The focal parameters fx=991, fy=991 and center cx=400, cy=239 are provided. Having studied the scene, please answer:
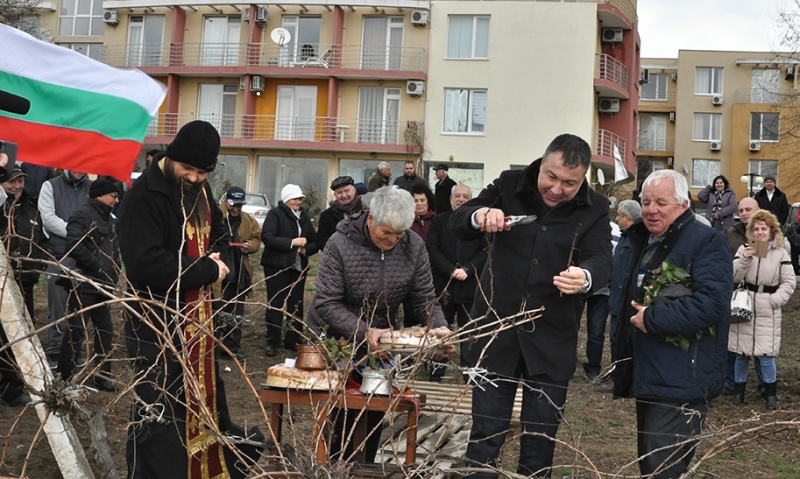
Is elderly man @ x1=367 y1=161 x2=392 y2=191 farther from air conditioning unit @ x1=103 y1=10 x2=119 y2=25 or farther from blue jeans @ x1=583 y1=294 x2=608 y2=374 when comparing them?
air conditioning unit @ x1=103 y1=10 x2=119 y2=25

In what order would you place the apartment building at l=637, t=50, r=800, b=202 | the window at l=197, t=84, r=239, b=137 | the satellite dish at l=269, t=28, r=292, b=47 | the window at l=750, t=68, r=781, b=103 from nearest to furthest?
the satellite dish at l=269, t=28, r=292, b=47, the window at l=197, t=84, r=239, b=137, the apartment building at l=637, t=50, r=800, b=202, the window at l=750, t=68, r=781, b=103

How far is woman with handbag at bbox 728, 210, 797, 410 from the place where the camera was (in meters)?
8.83

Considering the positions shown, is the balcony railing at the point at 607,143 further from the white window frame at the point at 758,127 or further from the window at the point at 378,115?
the white window frame at the point at 758,127

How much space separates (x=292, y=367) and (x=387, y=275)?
718 mm

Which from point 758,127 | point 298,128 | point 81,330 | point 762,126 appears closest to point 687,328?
point 81,330

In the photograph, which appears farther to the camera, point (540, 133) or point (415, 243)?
point (540, 133)

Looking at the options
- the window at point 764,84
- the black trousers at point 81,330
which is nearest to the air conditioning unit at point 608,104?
the window at point 764,84

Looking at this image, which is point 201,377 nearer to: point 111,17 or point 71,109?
point 71,109

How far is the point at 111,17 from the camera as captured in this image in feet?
121

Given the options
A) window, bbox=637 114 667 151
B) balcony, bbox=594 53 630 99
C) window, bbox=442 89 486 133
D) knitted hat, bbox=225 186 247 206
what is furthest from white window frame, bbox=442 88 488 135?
window, bbox=637 114 667 151

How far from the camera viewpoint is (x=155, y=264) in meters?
4.49

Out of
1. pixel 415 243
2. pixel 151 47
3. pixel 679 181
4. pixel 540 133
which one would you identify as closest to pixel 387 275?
pixel 415 243

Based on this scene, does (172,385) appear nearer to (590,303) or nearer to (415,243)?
(415,243)

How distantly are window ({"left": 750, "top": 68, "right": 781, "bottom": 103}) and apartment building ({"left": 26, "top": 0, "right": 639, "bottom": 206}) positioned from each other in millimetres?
18006
